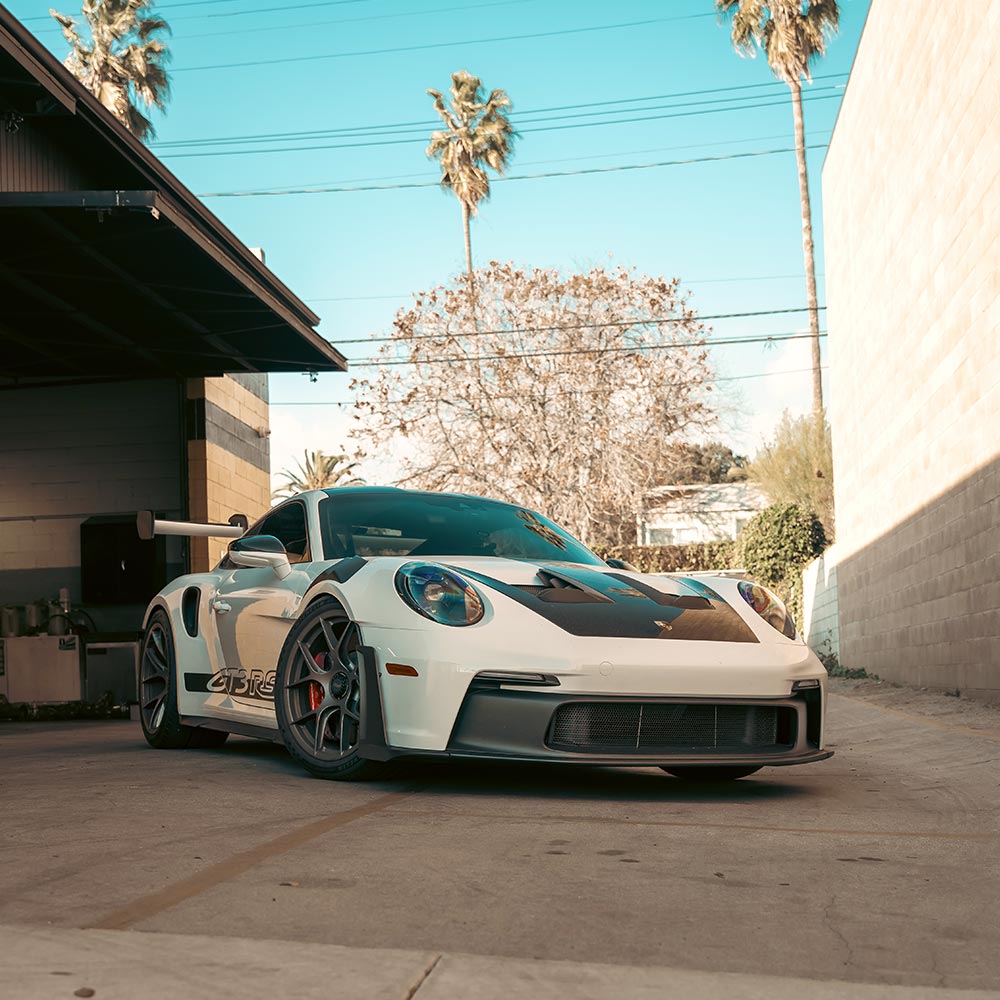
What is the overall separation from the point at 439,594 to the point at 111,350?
1062 centimetres

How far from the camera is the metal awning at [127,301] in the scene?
1026 centimetres

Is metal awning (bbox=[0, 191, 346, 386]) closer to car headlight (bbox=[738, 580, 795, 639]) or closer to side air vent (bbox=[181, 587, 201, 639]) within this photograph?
side air vent (bbox=[181, 587, 201, 639])

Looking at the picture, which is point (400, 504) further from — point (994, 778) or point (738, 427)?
point (738, 427)

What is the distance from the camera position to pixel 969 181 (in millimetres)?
10609

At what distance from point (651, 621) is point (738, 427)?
34825 mm

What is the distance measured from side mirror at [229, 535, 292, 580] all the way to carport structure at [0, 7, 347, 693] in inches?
174

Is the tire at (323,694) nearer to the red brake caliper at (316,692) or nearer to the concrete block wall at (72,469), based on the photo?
the red brake caliper at (316,692)

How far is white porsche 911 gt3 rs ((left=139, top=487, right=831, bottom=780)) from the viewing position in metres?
4.75

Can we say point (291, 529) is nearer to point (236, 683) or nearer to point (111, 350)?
point (236, 683)

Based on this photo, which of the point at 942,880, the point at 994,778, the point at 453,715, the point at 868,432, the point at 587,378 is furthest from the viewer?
the point at 587,378

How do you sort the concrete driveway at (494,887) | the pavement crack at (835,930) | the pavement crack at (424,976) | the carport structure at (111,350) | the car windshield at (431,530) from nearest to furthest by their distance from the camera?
1. the pavement crack at (424,976)
2. the concrete driveway at (494,887)
3. the pavement crack at (835,930)
4. the car windshield at (431,530)
5. the carport structure at (111,350)

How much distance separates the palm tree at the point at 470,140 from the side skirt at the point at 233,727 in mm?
39991

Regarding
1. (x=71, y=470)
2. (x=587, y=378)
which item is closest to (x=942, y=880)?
(x=71, y=470)

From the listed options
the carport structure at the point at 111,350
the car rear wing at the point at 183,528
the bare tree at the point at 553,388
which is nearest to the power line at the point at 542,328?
the bare tree at the point at 553,388
